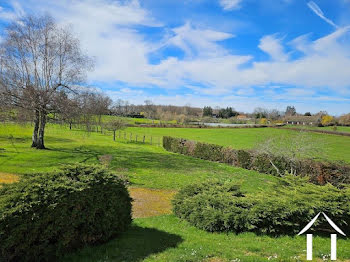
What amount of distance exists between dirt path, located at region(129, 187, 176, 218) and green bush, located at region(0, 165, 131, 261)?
422 cm

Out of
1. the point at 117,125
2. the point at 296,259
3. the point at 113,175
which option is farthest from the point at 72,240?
the point at 117,125

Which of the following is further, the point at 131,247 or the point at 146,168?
the point at 146,168

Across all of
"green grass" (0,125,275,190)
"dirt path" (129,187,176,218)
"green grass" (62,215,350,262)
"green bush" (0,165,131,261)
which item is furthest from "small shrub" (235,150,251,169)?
"green bush" (0,165,131,261)

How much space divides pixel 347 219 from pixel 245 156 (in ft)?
52.2

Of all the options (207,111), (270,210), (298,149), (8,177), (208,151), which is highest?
(207,111)

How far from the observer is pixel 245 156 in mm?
22391

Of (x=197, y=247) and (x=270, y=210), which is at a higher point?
(x=270, y=210)

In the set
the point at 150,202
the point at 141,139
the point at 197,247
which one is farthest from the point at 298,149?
the point at 141,139

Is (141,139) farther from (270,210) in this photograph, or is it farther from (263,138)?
(270,210)

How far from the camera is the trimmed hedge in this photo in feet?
52.6

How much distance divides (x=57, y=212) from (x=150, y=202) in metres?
7.35

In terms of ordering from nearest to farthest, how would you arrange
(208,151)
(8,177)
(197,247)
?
(197,247), (8,177), (208,151)

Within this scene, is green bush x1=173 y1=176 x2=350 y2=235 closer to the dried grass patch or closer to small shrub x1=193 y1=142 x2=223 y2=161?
the dried grass patch

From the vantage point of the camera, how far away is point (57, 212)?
4535mm
